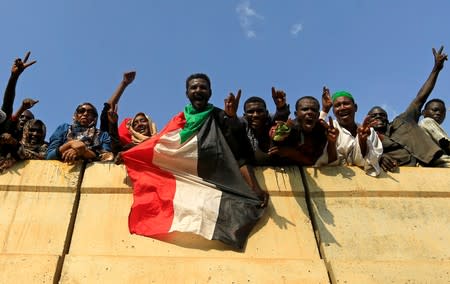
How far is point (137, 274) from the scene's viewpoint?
3223mm

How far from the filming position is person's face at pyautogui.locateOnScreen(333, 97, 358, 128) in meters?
4.71

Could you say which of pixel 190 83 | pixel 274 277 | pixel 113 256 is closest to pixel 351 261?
pixel 274 277

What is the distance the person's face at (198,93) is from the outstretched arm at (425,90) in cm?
259

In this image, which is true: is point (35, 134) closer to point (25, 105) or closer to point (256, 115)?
point (25, 105)

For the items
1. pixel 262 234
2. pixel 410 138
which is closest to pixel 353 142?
pixel 410 138

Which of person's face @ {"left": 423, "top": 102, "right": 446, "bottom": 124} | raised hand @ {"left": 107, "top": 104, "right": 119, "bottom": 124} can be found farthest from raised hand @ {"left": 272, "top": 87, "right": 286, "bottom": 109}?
person's face @ {"left": 423, "top": 102, "right": 446, "bottom": 124}

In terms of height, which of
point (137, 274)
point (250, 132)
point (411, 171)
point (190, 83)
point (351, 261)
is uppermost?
point (190, 83)

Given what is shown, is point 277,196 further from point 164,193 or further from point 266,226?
point 164,193

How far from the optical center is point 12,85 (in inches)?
183

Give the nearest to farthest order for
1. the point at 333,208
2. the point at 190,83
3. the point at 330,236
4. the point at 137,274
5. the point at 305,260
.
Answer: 1. the point at 137,274
2. the point at 305,260
3. the point at 330,236
4. the point at 333,208
5. the point at 190,83

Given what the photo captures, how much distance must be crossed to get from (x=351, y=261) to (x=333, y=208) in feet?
2.35

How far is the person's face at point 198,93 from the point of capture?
440 cm

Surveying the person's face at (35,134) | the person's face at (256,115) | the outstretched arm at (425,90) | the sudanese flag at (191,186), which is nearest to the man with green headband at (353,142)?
the person's face at (256,115)

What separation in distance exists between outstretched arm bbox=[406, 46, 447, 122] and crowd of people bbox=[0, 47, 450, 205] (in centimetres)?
5
